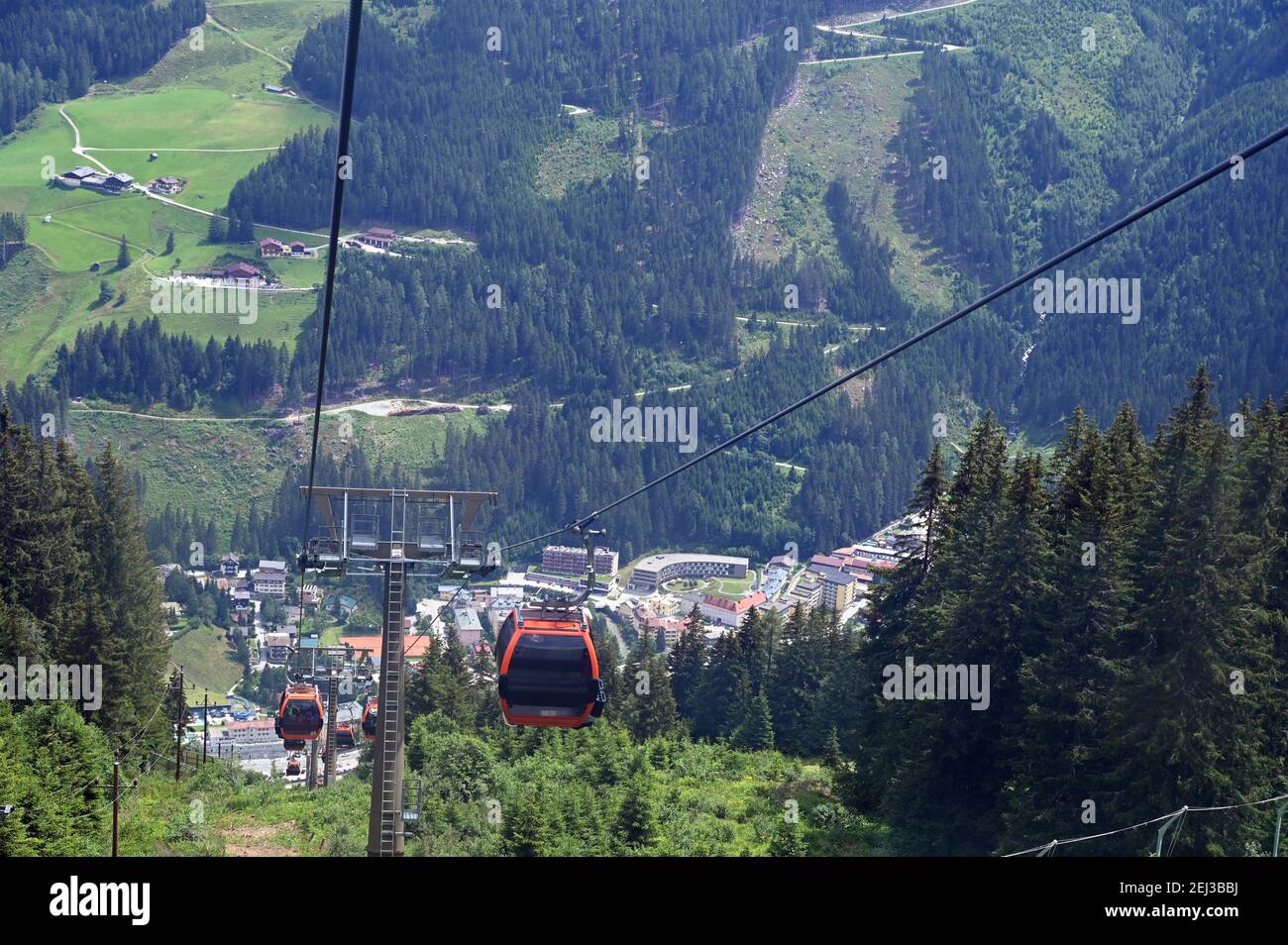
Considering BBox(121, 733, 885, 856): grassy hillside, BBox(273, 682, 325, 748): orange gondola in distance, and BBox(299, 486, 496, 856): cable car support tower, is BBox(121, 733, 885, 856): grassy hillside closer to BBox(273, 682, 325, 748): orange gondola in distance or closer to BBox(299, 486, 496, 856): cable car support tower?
BBox(273, 682, 325, 748): orange gondola in distance

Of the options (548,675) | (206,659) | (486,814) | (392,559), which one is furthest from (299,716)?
(206,659)

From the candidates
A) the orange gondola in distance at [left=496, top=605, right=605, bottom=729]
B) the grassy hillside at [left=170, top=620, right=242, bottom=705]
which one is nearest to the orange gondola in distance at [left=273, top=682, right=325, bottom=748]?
the orange gondola in distance at [left=496, top=605, right=605, bottom=729]

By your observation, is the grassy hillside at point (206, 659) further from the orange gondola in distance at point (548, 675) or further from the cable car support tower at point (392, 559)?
the orange gondola in distance at point (548, 675)

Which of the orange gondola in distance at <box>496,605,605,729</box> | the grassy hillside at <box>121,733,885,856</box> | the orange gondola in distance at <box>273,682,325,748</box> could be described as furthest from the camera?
the orange gondola in distance at <box>273,682,325,748</box>
